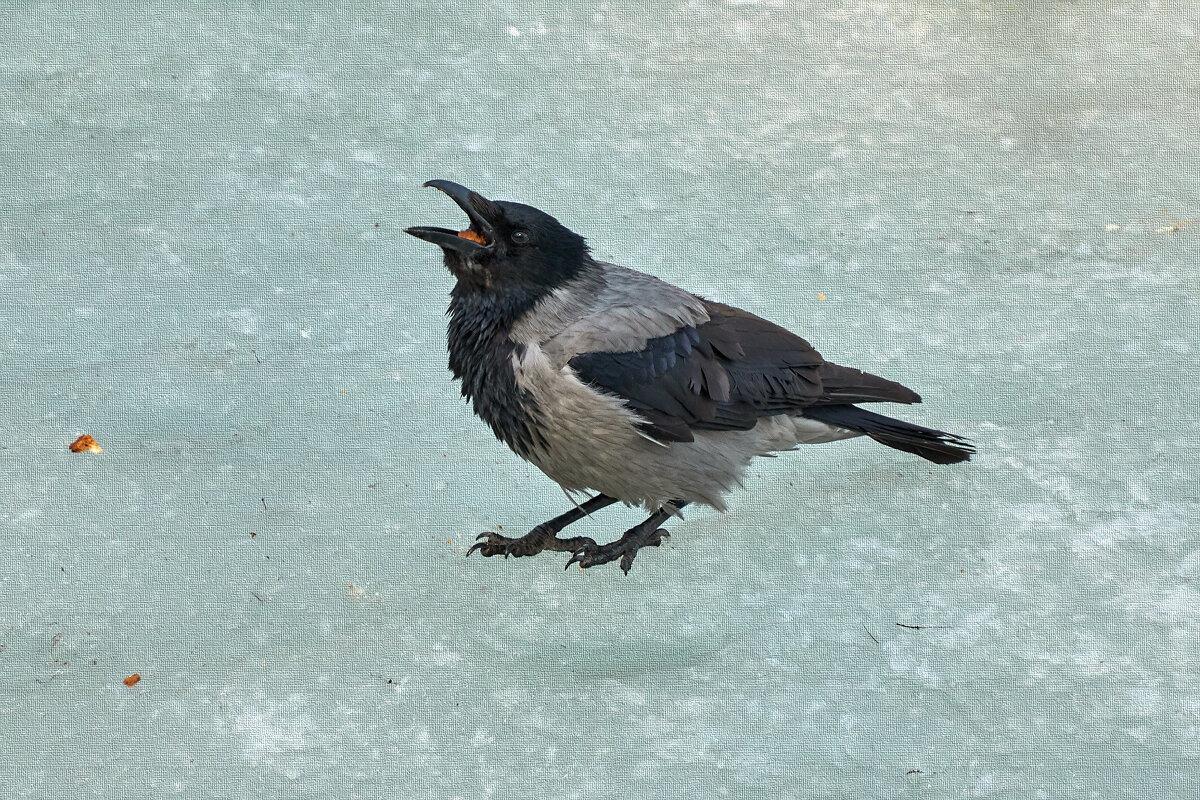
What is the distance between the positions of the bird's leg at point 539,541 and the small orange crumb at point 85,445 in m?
1.44

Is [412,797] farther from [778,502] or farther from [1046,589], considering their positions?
[1046,589]

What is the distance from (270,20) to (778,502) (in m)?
4.25

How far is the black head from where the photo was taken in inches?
166

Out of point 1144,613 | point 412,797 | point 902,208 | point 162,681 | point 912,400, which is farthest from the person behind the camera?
point 902,208

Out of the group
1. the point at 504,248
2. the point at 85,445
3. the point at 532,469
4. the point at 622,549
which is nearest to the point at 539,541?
the point at 622,549

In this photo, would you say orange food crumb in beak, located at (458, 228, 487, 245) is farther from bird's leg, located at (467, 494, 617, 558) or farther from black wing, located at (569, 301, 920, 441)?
bird's leg, located at (467, 494, 617, 558)

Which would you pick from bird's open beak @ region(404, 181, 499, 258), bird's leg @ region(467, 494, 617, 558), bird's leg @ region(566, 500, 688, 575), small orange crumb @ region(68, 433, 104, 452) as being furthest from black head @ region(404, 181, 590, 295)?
small orange crumb @ region(68, 433, 104, 452)

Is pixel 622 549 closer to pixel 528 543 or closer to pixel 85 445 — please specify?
pixel 528 543

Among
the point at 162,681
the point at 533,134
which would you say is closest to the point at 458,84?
the point at 533,134

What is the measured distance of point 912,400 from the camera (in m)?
4.68

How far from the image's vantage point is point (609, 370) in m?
4.15

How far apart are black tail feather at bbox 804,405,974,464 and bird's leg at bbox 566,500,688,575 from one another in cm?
58

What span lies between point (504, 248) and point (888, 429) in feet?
4.84

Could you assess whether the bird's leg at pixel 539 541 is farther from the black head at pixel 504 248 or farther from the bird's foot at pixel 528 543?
the black head at pixel 504 248
